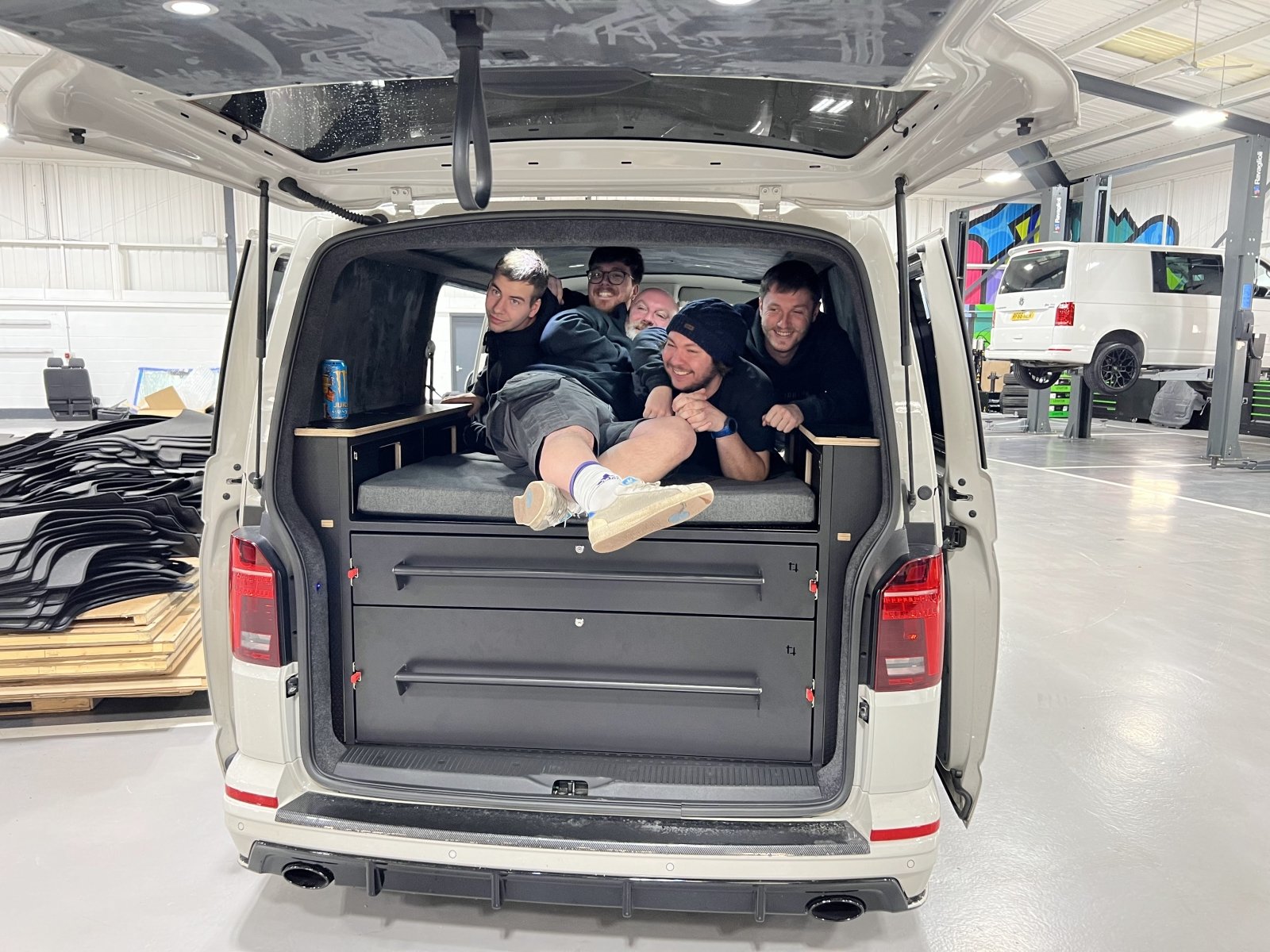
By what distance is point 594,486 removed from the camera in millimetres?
1911

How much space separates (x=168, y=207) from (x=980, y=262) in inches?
718

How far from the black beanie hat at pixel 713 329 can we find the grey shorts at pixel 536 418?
0.30 m

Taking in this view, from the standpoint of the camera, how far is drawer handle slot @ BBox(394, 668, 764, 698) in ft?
6.38

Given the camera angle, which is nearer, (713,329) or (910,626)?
(910,626)

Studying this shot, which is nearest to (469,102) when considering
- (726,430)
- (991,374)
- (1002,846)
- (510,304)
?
(726,430)

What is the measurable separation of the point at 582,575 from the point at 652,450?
495mm

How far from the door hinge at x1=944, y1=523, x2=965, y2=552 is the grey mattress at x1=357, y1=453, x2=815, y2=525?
353mm

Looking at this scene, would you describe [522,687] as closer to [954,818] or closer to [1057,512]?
[954,818]

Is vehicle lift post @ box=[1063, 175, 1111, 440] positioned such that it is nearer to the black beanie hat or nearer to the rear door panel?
the black beanie hat

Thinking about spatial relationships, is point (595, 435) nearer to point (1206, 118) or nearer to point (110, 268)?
point (1206, 118)

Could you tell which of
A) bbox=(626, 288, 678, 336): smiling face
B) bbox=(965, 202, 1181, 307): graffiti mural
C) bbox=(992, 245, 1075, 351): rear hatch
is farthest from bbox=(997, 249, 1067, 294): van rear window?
bbox=(965, 202, 1181, 307): graffiti mural

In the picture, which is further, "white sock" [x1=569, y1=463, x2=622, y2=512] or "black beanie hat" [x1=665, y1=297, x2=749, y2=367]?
"black beanie hat" [x1=665, y1=297, x2=749, y2=367]

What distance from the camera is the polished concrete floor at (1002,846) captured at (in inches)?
77.7

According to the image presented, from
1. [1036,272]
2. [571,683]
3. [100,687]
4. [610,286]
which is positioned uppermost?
[1036,272]
